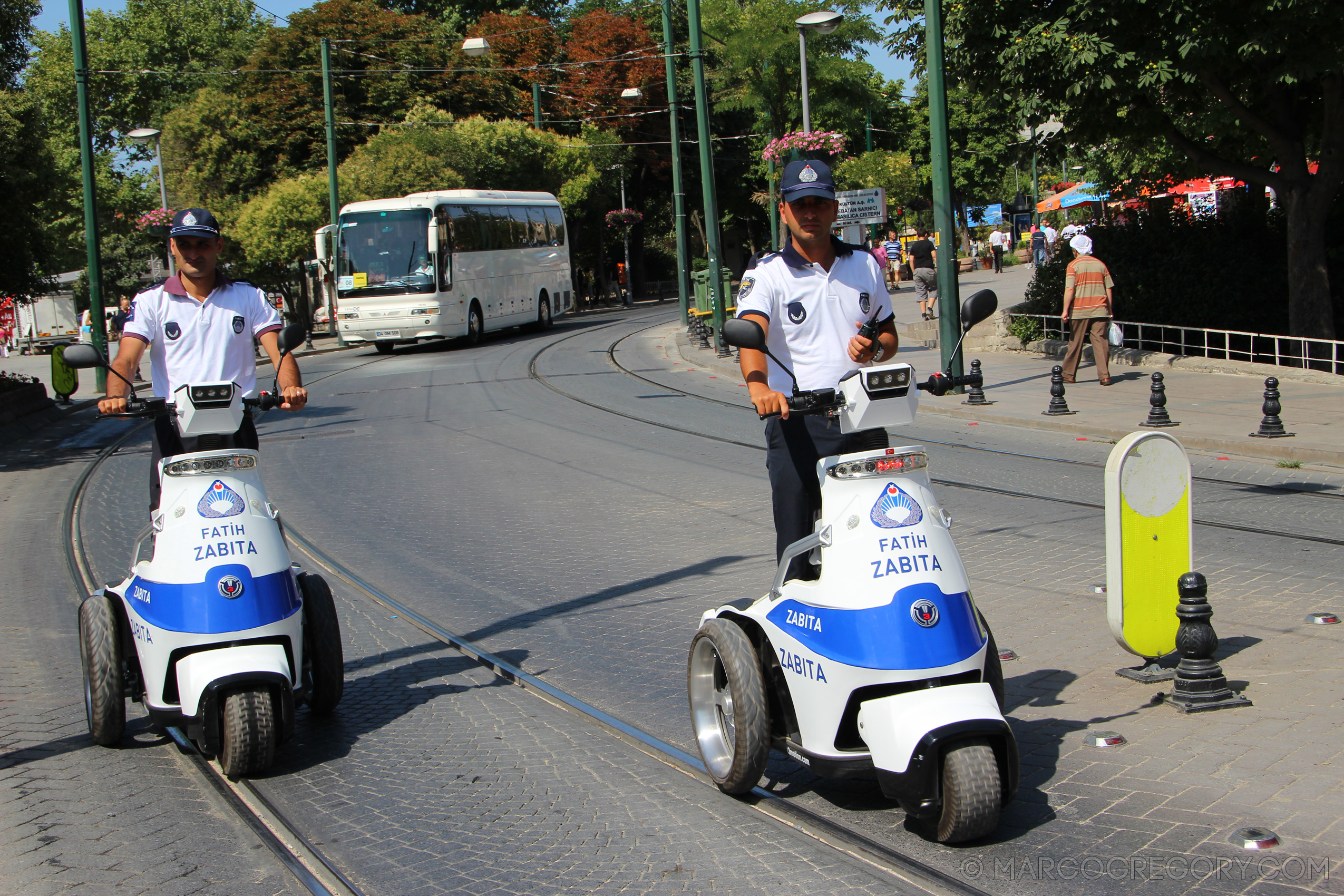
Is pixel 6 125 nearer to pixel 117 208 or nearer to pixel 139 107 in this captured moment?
pixel 117 208

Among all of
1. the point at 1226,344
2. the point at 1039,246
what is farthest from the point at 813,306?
the point at 1039,246

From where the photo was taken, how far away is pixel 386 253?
28.4 m

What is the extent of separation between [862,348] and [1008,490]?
237 inches

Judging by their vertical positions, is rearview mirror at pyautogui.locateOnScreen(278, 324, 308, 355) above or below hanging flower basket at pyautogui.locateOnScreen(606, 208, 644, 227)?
below

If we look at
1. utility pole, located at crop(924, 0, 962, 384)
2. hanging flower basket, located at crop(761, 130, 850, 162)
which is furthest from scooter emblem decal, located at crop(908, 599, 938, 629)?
hanging flower basket, located at crop(761, 130, 850, 162)

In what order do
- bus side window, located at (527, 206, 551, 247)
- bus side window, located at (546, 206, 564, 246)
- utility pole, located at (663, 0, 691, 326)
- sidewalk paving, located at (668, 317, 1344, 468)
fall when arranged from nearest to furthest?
sidewalk paving, located at (668, 317, 1344, 468) → utility pole, located at (663, 0, 691, 326) → bus side window, located at (527, 206, 551, 247) → bus side window, located at (546, 206, 564, 246)

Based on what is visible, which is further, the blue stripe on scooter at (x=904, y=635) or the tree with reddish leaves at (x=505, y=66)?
the tree with reddish leaves at (x=505, y=66)

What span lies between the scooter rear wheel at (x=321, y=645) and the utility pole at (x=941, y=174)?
11249 mm

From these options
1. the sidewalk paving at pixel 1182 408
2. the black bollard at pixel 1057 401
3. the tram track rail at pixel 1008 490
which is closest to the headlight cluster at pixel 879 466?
the tram track rail at pixel 1008 490

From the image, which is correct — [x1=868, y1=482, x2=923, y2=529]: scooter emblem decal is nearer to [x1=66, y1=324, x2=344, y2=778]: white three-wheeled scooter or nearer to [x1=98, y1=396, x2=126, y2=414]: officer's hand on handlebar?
[x1=66, y1=324, x2=344, y2=778]: white three-wheeled scooter

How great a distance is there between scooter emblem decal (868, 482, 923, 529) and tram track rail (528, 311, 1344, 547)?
3.92 meters

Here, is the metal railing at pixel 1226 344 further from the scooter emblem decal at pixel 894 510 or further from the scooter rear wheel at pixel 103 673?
the scooter rear wheel at pixel 103 673

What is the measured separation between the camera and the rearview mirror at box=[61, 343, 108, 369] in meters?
4.36

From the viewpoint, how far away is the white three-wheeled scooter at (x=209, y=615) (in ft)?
14.6
